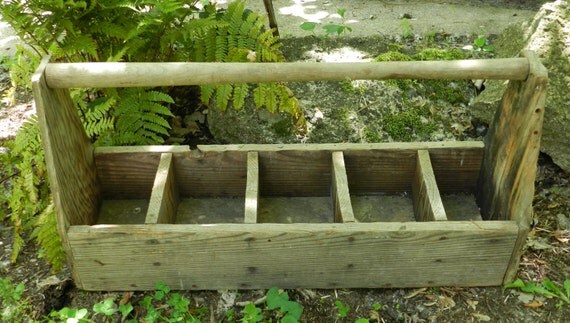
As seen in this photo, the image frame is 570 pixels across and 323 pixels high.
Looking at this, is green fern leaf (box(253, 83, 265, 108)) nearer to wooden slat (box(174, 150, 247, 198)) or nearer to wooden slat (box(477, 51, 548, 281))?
wooden slat (box(174, 150, 247, 198))

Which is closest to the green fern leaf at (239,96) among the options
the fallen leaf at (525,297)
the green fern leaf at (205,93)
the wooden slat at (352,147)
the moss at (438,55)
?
the green fern leaf at (205,93)

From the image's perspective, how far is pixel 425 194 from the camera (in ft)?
8.90

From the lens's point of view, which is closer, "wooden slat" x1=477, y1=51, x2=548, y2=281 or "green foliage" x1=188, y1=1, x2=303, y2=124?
"wooden slat" x1=477, y1=51, x2=548, y2=281

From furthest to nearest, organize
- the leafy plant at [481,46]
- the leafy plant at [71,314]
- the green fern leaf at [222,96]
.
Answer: the leafy plant at [481,46] → the green fern leaf at [222,96] → the leafy plant at [71,314]

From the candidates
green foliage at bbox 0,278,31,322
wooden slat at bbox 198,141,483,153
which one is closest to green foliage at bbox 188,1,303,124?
wooden slat at bbox 198,141,483,153

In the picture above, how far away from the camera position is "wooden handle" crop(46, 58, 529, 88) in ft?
7.46

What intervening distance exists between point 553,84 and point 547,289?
1.18m

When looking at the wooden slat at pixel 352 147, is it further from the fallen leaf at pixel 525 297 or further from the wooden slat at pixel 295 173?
the fallen leaf at pixel 525 297

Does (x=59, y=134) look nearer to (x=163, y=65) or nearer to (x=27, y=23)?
(x=163, y=65)

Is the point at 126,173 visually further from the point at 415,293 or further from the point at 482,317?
the point at 482,317

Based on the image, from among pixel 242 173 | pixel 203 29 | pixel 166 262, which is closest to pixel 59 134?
pixel 166 262

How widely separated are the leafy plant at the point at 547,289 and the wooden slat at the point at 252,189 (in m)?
1.26

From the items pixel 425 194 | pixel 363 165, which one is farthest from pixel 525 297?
pixel 363 165

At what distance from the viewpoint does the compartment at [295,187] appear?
2901 mm
